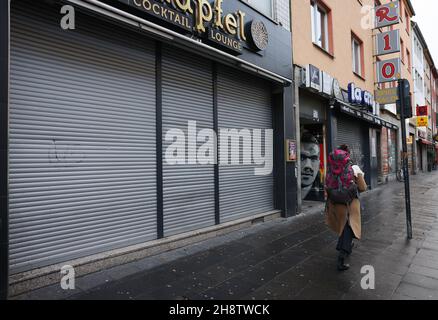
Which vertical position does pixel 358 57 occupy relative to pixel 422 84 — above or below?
below

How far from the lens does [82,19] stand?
14.4ft

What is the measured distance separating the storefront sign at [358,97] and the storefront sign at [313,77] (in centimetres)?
279

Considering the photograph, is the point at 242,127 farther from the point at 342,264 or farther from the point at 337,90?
the point at 337,90

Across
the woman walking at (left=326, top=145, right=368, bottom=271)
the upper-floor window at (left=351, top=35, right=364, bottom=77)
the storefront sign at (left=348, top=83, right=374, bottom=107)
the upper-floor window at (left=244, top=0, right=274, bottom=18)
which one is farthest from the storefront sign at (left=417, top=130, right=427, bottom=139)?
the woman walking at (left=326, top=145, right=368, bottom=271)

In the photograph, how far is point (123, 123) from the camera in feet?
16.2

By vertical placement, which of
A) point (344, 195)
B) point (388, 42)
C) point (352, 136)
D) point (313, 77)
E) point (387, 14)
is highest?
point (387, 14)

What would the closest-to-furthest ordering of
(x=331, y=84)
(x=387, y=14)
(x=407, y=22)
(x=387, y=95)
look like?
(x=387, y=95)
(x=331, y=84)
(x=387, y=14)
(x=407, y=22)

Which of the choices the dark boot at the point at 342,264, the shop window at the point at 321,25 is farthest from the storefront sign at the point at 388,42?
the dark boot at the point at 342,264

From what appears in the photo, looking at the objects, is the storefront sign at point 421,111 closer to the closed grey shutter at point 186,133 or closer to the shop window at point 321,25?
the shop window at point 321,25

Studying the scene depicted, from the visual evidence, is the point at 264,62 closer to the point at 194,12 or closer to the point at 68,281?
the point at 194,12

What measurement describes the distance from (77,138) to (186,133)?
6.82ft

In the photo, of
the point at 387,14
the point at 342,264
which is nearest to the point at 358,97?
the point at 387,14

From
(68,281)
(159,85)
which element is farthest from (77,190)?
(159,85)

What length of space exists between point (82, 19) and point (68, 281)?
352 centimetres
